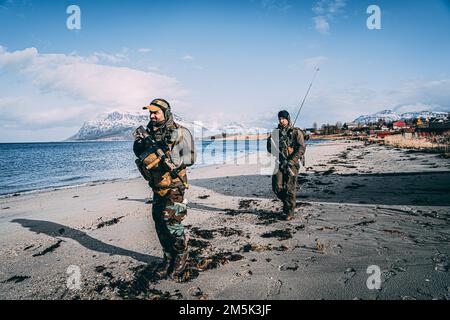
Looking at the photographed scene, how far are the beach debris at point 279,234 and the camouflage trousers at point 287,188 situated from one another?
1.05m

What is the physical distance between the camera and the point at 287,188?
7.37 metres

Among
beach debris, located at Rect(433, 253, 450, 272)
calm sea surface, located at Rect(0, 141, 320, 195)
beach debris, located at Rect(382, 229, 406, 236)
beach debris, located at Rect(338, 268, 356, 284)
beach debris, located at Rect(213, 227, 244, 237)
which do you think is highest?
beach debris, located at Rect(433, 253, 450, 272)

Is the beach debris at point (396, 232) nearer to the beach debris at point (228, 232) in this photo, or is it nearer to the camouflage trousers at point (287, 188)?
the camouflage trousers at point (287, 188)

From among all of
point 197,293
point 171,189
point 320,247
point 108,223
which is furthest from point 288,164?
point 108,223

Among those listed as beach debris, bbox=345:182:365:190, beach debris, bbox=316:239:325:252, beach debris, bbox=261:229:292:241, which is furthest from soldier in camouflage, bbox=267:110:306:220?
beach debris, bbox=345:182:365:190

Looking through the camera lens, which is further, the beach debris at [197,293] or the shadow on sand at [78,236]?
the shadow on sand at [78,236]

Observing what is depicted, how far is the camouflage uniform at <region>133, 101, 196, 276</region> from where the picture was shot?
4.34m

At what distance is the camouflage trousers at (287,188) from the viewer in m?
7.36

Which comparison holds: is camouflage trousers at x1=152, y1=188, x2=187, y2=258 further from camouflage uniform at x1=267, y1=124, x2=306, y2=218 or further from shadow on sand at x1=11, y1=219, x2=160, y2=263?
camouflage uniform at x1=267, y1=124, x2=306, y2=218

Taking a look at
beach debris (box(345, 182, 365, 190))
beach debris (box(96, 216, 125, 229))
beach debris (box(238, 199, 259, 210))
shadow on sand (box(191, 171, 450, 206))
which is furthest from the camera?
beach debris (box(345, 182, 365, 190))

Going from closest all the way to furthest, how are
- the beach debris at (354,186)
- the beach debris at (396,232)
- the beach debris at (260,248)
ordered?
the beach debris at (260,248), the beach debris at (396,232), the beach debris at (354,186)

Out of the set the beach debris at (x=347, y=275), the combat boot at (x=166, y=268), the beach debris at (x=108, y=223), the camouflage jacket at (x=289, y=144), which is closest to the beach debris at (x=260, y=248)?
the beach debris at (x=347, y=275)

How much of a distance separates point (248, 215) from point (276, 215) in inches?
35.5
